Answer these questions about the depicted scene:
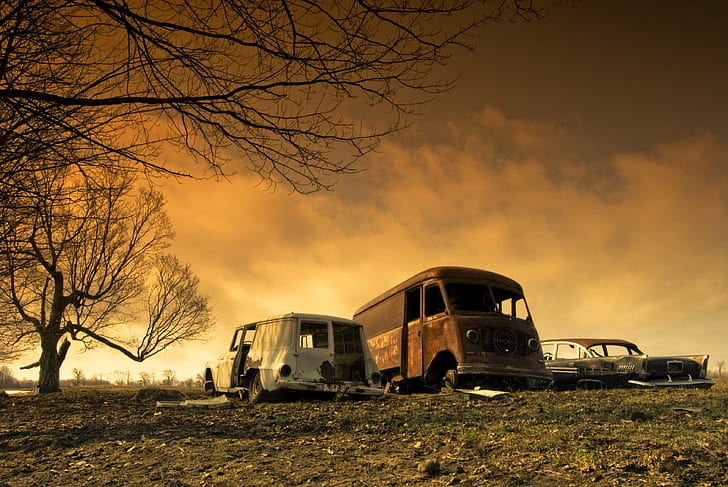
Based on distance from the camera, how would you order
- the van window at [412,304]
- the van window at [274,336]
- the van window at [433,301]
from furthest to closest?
the van window at [412,304]
the van window at [433,301]
the van window at [274,336]

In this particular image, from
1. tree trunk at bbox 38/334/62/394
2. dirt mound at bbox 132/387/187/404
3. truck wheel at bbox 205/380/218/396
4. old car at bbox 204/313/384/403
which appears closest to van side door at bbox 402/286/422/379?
old car at bbox 204/313/384/403

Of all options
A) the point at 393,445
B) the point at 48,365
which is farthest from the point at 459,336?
the point at 48,365

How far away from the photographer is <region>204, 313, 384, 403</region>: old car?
9555 mm

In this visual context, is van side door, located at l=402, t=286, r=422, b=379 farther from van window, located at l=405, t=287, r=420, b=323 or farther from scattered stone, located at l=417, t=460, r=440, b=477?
scattered stone, located at l=417, t=460, r=440, b=477

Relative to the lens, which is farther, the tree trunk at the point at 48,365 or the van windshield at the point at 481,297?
the tree trunk at the point at 48,365

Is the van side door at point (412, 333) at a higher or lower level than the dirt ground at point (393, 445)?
higher

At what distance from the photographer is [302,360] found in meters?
9.64

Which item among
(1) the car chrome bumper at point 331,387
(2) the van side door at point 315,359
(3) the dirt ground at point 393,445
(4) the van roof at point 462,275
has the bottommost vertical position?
(3) the dirt ground at point 393,445

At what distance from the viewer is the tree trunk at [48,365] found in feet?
64.2

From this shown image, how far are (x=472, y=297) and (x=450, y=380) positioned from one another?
7.15 ft

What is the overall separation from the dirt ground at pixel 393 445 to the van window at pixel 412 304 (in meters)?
4.77

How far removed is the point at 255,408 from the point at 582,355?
8.96 metres

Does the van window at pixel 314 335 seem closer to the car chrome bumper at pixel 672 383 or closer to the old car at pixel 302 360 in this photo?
the old car at pixel 302 360

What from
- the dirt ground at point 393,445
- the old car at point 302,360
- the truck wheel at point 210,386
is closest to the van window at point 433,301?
the old car at point 302,360
